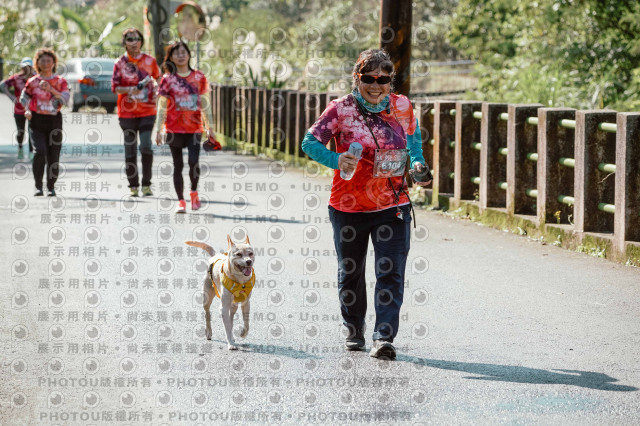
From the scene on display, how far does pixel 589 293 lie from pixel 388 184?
119 inches

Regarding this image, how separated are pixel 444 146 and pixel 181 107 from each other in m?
3.30

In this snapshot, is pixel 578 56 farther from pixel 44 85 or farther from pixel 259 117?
pixel 44 85

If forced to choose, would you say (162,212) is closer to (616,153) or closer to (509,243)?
(509,243)

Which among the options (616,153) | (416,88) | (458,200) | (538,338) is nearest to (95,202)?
(458,200)

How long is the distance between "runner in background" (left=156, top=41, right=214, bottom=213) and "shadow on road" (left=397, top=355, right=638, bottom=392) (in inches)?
277

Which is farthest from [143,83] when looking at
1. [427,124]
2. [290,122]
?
[290,122]

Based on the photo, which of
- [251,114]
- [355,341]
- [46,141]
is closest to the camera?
[355,341]

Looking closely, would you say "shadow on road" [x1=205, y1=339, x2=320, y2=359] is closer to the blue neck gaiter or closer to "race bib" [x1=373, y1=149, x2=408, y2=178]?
"race bib" [x1=373, y1=149, x2=408, y2=178]

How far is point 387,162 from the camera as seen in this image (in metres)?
7.05

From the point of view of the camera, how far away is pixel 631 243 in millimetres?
10805

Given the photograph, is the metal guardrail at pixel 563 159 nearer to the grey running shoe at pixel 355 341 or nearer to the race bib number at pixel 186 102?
the race bib number at pixel 186 102

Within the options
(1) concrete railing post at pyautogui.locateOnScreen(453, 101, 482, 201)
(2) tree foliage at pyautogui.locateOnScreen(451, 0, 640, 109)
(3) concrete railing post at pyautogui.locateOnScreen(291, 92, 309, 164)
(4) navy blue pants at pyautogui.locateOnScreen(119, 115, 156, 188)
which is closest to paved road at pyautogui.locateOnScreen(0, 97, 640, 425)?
(1) concrete railing post at pyautogui.locateOnScreen(453, 101, 482, 201)

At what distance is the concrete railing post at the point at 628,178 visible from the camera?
1082cm

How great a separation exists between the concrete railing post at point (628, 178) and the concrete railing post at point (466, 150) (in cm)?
363
